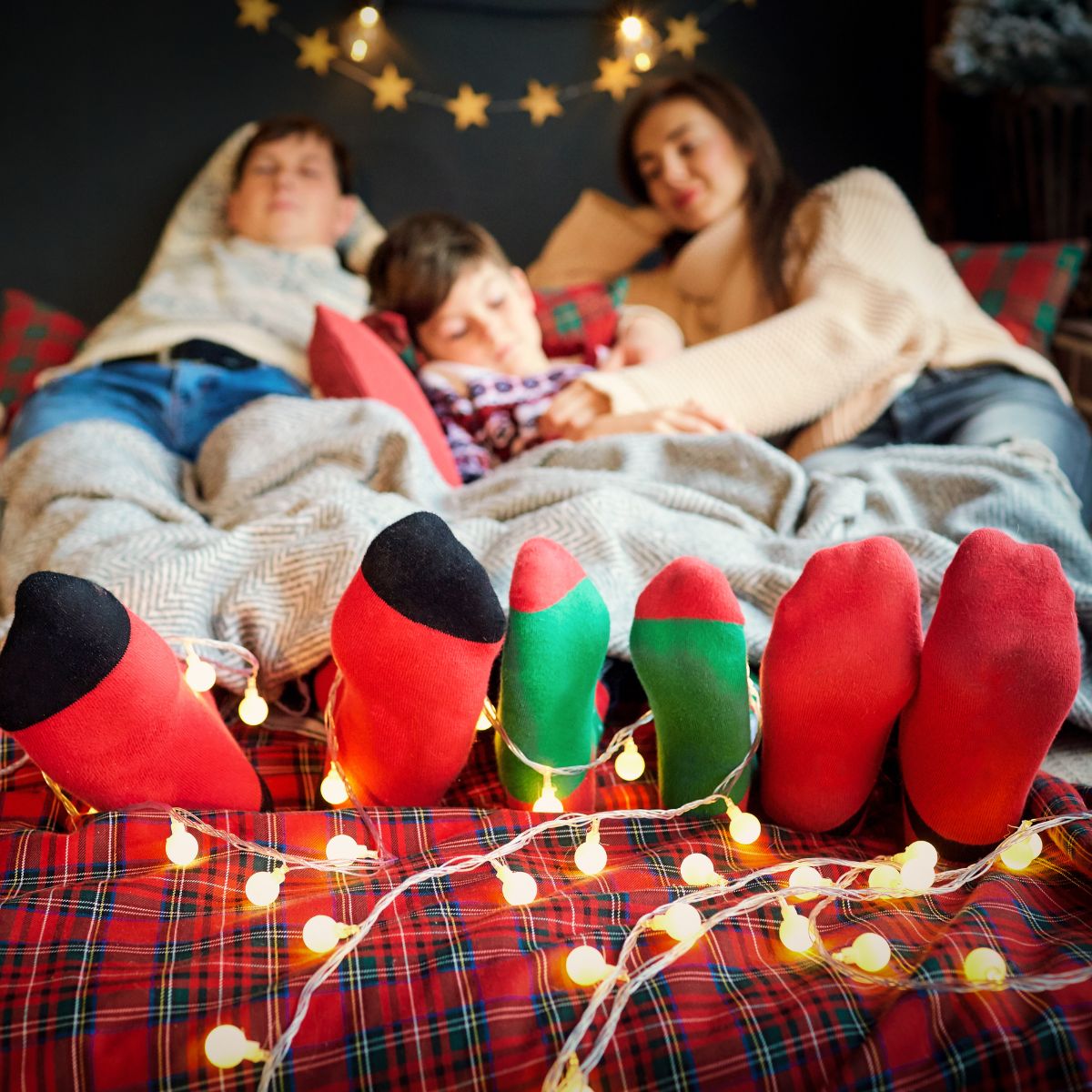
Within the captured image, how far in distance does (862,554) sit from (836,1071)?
34cm

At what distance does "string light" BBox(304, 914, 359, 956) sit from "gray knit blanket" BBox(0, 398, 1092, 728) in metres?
0.30

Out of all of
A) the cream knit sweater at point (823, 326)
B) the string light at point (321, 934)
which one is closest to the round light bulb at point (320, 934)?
the string light at point (321, 934)

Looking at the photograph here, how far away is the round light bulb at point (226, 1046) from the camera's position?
0.55m

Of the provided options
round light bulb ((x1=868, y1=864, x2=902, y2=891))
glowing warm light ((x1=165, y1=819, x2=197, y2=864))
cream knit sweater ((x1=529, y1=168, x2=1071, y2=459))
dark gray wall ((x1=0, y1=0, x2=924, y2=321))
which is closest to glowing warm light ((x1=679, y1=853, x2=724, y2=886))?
round light bulb ((x1=868, y1=864, x2=902, y2=891))

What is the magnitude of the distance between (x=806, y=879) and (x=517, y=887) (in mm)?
202

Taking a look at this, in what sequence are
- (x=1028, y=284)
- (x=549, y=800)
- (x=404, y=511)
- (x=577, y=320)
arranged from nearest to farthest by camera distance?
(x=549, y=800)
(x=404, y=511)
(x=577, y=320)
(x=1028, y=284)

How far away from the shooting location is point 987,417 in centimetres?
143

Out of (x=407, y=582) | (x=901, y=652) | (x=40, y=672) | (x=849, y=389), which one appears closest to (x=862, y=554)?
(x=901, y=652)

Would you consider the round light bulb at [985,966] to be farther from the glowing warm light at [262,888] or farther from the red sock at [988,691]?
the glowing warm light at [262,888]

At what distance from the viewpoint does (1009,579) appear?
682mm

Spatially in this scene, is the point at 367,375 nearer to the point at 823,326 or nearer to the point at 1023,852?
the point at 823,326

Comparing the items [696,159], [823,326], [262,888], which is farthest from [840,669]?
[696,159]

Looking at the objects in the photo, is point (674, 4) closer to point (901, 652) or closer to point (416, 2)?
point (416, 2)

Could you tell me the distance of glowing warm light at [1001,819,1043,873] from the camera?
0.68 meters
